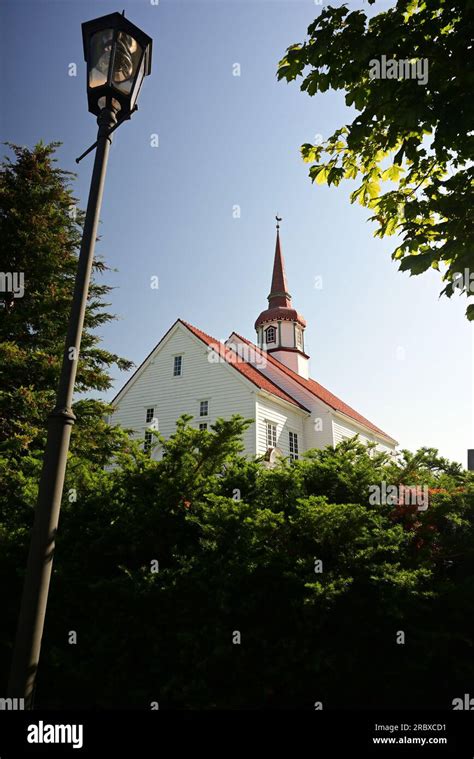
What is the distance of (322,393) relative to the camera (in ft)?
111

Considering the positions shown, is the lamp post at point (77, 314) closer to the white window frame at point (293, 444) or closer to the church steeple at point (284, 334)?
the white window frame at point (293, 444)

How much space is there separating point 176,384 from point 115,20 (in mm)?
21754

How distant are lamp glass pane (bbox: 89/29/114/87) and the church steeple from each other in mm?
30244

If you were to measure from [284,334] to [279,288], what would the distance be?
4.39m

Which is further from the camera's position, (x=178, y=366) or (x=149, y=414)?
(x=178, y=366)

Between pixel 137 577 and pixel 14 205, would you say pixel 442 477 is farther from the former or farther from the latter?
pixel 14 205

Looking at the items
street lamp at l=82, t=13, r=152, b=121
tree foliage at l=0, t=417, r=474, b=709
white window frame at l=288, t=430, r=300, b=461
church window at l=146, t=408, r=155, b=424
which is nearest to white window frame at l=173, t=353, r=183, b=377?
church window at l=146, t=408, r=155, b=424

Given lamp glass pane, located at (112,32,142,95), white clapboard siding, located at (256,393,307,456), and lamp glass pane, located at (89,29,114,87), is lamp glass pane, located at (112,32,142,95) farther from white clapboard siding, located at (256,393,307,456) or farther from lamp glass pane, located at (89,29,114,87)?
white clapboard siding, located at (256,393,307,456)

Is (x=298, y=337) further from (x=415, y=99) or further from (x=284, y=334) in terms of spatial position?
(x=415, y=99)

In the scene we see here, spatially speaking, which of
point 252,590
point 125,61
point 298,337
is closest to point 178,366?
point 298,337

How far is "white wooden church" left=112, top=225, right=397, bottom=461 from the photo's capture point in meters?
23.2

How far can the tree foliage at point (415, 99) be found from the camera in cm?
429

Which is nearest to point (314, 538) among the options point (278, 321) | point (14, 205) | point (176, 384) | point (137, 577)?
point (137, 577)

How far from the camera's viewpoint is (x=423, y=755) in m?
3.13
